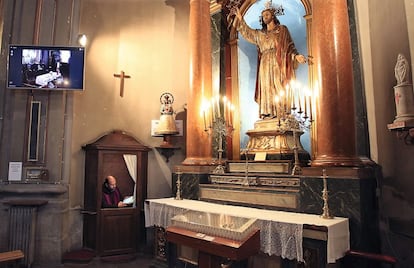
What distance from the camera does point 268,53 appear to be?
4895 millimetres

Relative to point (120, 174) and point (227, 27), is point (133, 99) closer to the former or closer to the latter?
point (120, 174)

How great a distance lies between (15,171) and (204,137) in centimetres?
293

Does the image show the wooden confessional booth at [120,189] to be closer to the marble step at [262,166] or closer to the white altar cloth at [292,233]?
the marble step at [262,166]

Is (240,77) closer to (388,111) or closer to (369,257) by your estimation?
(388,111)

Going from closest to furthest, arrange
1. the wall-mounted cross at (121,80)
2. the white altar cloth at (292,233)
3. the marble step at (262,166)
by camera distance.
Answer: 1. the white altar cloth at (292,233)
2. the marble step at (262,166)
3. the wall-mounted cross at (121,80)

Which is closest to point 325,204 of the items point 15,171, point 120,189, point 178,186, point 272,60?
point 178,186

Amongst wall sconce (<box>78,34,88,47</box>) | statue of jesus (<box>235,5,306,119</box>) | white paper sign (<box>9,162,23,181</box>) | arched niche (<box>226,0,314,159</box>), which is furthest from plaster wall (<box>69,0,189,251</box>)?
statue of jesus (<box>235,5,306,119</box>)

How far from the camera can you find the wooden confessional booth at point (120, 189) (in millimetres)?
4930

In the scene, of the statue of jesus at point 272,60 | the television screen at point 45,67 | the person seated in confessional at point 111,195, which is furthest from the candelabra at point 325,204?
the television screen at point 45,67

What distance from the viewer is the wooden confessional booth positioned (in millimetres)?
4930

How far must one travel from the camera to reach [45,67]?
198 inches

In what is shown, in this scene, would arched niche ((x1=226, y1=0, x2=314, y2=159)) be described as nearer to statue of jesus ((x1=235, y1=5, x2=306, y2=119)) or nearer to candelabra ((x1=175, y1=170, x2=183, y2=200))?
statue of jesus ((x1=235, y1=5, x2=306, y2=119))

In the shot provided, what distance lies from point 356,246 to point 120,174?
3601 mm

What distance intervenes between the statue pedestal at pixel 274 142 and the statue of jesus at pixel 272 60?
258 mm
